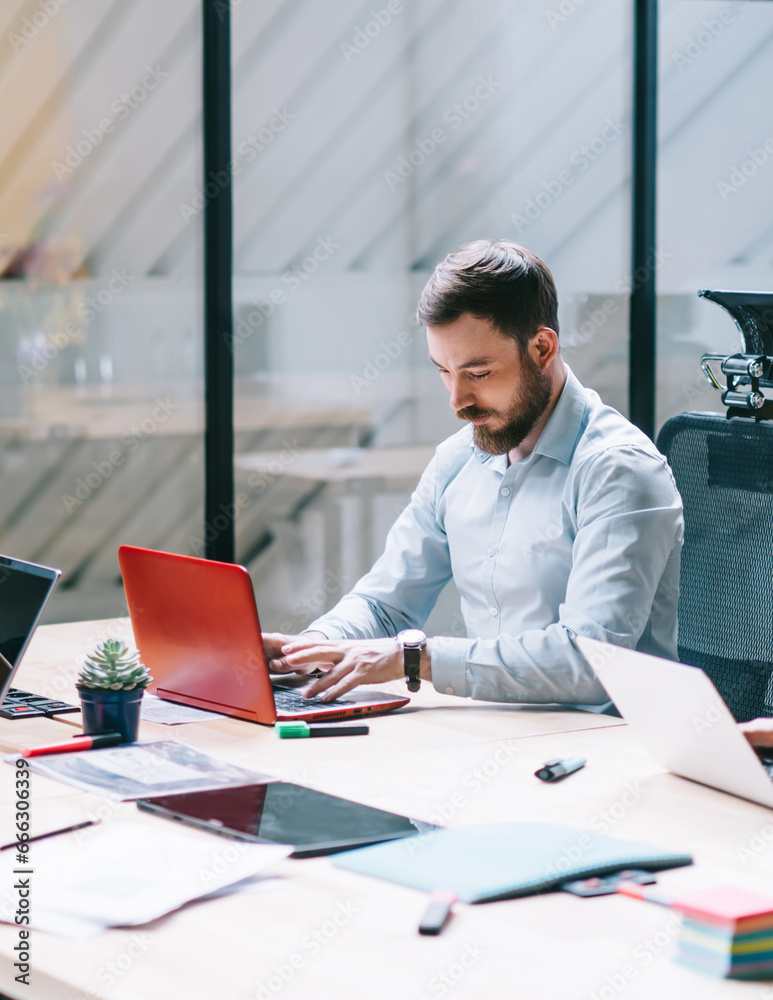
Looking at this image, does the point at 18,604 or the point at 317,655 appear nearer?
the point at 18,604

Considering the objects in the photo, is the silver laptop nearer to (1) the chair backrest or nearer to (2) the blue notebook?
(2) the blue notebook

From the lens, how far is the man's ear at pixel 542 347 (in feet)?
7.30

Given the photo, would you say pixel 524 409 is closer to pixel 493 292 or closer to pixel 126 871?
pixel 493 292

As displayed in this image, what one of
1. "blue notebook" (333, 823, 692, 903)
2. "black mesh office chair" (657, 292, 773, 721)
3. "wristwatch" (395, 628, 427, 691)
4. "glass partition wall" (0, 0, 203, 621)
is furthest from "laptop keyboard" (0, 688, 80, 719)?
"glass partition wall" (0, 0, 203, 621)

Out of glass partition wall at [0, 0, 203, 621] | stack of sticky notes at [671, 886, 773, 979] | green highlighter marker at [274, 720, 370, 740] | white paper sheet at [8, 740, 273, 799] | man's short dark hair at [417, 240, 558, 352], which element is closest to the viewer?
stack of sticky notes at [671, 886, 773, 979]

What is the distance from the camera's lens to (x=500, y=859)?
1272 mm

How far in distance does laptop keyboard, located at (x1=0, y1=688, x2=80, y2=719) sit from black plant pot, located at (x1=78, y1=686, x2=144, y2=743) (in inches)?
8.7

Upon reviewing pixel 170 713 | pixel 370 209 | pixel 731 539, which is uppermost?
pixel 370 209

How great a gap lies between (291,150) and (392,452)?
2.94 ft

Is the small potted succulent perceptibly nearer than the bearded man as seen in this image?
Yes

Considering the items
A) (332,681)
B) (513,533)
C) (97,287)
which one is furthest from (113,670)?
(97,287)

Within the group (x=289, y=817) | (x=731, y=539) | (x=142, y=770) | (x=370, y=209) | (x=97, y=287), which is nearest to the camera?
(x=289, y=817)

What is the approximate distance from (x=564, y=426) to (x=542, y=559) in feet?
0.73

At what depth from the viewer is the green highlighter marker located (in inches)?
69.6
